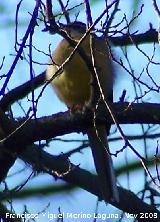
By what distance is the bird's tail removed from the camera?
484cm

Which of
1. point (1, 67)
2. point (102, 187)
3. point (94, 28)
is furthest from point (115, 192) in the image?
point (94, 28)

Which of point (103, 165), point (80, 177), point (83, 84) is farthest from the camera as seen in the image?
point (83, 84)

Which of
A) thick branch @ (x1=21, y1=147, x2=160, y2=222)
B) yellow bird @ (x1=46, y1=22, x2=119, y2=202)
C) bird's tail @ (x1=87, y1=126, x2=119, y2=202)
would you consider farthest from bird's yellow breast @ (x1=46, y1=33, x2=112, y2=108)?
thick branch @ (x1=21, y1=147, x2=160, y2=222)

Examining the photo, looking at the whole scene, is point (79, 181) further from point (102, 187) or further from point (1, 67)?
point (1, 67)

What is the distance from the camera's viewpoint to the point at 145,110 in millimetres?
4227

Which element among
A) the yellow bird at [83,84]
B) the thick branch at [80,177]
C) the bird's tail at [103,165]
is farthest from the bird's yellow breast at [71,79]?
the thick branch at [80,177]

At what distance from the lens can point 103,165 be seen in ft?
17.2

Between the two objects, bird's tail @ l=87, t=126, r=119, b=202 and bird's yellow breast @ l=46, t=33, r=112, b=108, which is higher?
bird's yellow breast @ l=46, t=33, r=112, b=108

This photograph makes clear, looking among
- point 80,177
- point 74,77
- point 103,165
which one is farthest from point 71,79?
point 80,177

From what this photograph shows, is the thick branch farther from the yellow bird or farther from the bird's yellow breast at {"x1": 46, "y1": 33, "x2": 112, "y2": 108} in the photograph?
the bird's yellow breast at {"x1": 46, "y1": 33, "x2": 112, "y2": 108}

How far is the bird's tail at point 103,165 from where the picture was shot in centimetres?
484

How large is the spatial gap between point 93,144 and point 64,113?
1092 mm

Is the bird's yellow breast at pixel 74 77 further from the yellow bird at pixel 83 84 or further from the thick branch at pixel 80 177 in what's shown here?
the thick branch at pixel 80 177

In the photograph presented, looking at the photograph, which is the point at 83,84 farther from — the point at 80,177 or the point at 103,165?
the point at 80,177
